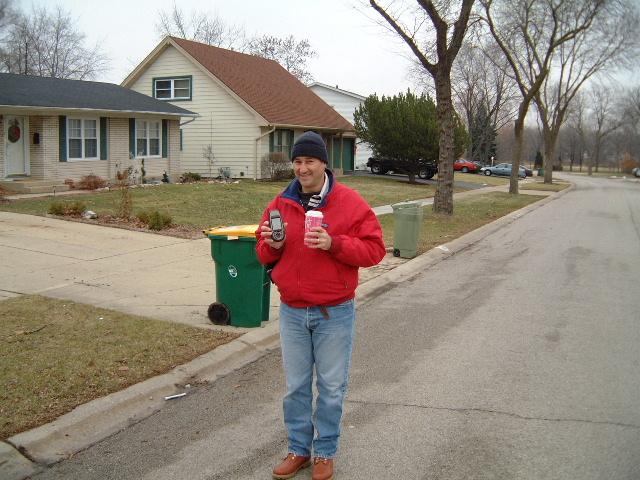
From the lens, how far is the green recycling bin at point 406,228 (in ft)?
38.7

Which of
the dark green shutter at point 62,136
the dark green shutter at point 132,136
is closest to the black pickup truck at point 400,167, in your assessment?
the dark green shutter at point 132,136

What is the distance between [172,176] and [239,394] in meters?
22.7

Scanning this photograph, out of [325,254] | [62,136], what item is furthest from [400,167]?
[325,254]

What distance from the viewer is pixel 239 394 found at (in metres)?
5.21

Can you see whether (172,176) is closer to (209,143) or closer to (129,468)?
(209,143)

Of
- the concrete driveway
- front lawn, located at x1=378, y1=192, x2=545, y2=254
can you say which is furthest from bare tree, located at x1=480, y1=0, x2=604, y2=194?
the concrete driveway

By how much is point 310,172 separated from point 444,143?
1493cm

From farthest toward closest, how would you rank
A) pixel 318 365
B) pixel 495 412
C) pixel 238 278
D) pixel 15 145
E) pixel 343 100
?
pixel 343 100 < pixel 15 145 < pixel 238 278 < pixel 495 412 < pixel 318 365

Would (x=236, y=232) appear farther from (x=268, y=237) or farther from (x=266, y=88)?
(x=266, y=88)

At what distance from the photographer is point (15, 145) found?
2058cm

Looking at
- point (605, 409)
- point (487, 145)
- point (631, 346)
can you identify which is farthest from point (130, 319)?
point (487, 145)

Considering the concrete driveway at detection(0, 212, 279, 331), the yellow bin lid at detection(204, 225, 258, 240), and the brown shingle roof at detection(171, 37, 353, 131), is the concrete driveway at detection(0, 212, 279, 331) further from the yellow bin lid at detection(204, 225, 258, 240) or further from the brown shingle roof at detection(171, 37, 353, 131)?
the brown shingle roof at detection(171, 37, 353, 131)

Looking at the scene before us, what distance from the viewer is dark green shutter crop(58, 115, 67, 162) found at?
21359mm

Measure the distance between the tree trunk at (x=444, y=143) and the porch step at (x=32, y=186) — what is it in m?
11.7
